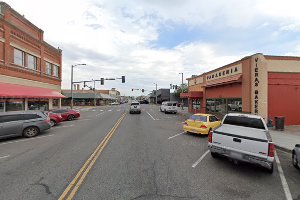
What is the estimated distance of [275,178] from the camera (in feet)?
18.5

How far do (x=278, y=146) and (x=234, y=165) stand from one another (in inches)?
188

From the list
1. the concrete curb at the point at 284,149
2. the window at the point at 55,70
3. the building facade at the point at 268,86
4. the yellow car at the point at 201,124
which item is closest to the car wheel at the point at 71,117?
the window at the point at 55,70

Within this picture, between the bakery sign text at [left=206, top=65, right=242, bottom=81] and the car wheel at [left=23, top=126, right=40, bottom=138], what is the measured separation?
698 inches

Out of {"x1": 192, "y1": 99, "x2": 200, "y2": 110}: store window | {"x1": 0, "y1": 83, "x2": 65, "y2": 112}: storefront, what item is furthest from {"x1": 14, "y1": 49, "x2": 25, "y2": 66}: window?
{"x1": 192, "y1": 99, "x2": 200, "y2": 110}: store window

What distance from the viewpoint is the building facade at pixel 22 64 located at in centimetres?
1866

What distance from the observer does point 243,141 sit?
583cm

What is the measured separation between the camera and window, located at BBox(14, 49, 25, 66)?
2061cm

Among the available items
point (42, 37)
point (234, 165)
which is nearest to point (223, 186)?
point (234, 165)

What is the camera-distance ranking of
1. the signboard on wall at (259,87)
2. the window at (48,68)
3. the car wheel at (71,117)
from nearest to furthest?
the signboard on wall at (259,87) → the car wheel at (71,117) → the window at (48,68)

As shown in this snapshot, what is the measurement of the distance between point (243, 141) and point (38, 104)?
25.8m

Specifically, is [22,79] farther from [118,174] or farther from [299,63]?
[299,63]

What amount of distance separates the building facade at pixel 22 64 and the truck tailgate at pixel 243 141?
718 inches

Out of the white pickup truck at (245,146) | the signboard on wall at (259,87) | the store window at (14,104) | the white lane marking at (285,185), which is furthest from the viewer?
the store window at (14,104)

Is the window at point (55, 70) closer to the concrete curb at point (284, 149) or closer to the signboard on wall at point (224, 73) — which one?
the signboard on wall at point (224, 73)
